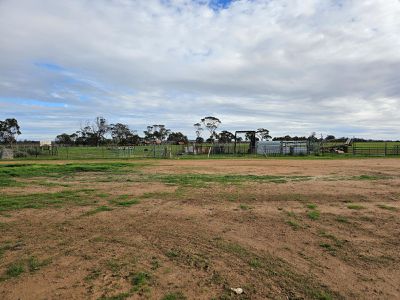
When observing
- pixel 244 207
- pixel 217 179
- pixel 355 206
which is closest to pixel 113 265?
pixel 244 207

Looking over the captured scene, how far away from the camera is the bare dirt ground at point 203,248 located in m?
4.02

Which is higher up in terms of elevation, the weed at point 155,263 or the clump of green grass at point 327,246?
the clump of green grass at point 327,246

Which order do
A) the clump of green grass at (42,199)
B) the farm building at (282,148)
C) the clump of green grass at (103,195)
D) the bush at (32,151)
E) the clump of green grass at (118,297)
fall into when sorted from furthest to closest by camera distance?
1. the bush at (32,151)
2. the farm building at (282,148)
3. the clump of green grass at (103,195)
4. the clump of green grass at (42,199)
5. the clump of green grass at (118,297)

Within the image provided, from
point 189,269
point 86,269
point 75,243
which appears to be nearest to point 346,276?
point 189,269

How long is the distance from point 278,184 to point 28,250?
930 cm

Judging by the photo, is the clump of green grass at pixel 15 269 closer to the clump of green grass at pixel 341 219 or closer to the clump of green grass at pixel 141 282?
the clump of green grass at pixel 141 282

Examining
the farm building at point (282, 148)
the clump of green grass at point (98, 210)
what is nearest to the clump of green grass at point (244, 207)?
the clump of green grass at point (98, 210)

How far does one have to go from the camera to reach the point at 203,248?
5352 millimetres

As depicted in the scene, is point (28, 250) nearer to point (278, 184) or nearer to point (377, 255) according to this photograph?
point (377, 255)

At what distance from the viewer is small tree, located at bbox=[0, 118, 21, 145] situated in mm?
78875

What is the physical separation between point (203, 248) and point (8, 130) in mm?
88310

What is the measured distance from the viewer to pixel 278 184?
12562mm

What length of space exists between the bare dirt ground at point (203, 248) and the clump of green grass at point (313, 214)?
0.02 meters

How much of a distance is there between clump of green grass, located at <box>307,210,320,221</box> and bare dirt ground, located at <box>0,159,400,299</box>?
0.08ft
